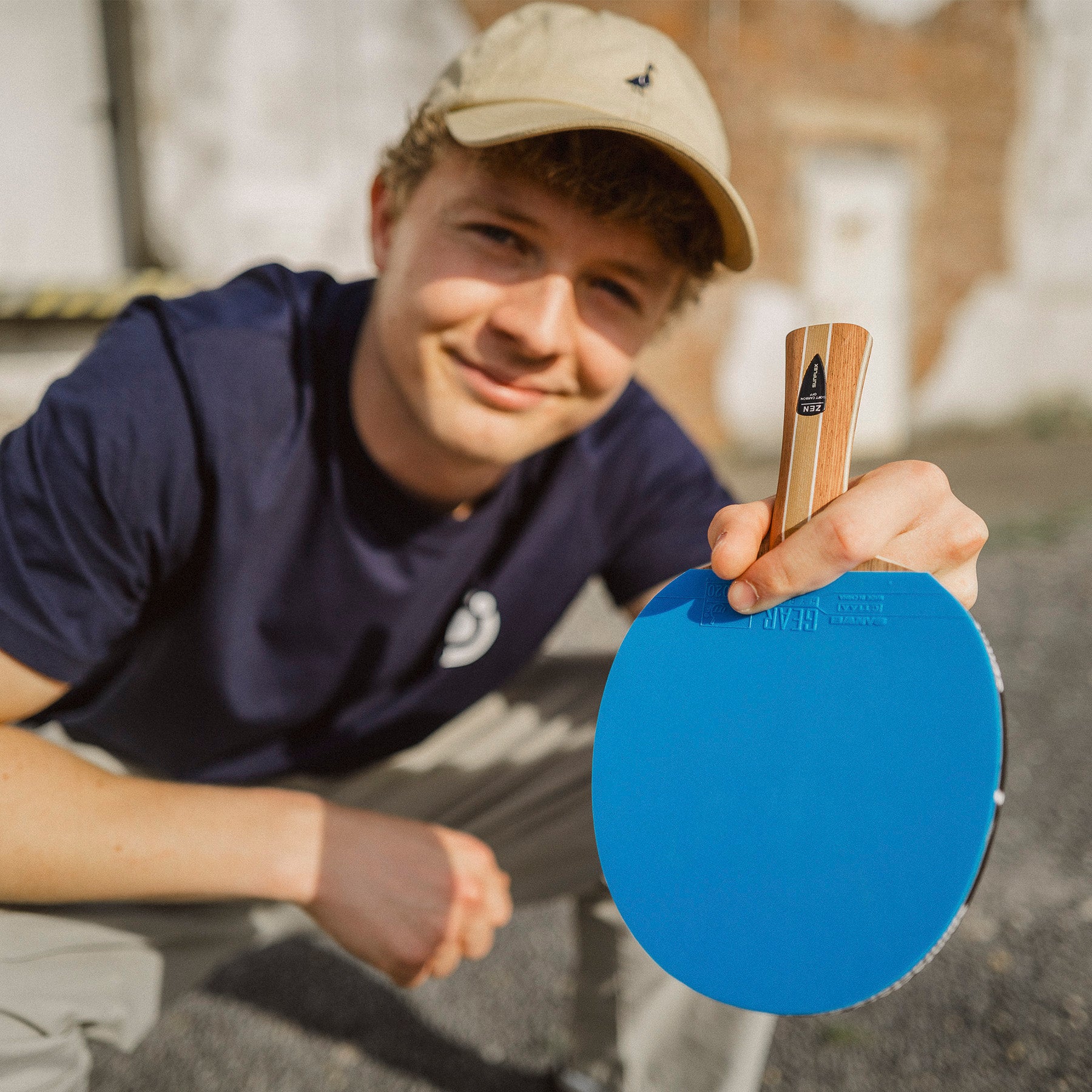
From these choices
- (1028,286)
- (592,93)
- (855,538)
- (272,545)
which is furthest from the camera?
(1028,286)

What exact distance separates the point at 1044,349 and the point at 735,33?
10.6 feet

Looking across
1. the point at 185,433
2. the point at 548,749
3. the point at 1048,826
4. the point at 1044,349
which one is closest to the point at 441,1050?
the point at 548,749

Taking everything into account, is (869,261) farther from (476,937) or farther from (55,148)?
(476,937)

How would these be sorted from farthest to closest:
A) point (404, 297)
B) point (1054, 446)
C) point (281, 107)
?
point (1054, 446) < point (281, 107) < point (404, 297)

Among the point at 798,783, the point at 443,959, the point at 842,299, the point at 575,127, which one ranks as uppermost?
the point at 575,127

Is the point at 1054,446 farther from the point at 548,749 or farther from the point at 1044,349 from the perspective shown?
the point at 548,749

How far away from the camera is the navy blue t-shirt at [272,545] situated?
102cm

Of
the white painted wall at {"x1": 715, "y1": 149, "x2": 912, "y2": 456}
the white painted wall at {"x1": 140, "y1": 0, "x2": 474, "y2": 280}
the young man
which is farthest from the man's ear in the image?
the white painted wall at {"x1": 715, "y1": 149, "x2": 912, "y2": 456}

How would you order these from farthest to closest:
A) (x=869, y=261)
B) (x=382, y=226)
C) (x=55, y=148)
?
(x=869, y=261), (x=55, y=148), (x=382, y=226)

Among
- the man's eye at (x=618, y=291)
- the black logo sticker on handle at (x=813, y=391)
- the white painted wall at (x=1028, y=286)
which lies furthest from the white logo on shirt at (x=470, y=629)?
the white painted wall at (x=1028, y=286)

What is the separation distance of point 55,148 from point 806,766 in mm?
3700

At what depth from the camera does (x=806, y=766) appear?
74 cm

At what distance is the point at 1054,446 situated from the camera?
627 centimetres

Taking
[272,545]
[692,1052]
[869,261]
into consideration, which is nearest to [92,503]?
[272,545]
